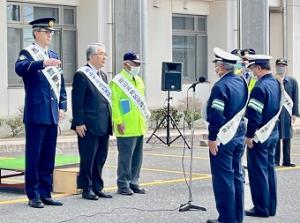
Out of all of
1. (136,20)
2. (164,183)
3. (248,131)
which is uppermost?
(136,20)

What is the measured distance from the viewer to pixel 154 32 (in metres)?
26.5

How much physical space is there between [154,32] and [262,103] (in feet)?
56.5

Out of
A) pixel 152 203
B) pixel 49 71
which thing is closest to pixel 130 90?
pixel 49 71

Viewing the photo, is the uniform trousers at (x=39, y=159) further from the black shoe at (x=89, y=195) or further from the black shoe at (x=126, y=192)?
the black shoe at (x=126, y=192)

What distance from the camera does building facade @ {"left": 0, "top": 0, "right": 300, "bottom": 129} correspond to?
23.2 m

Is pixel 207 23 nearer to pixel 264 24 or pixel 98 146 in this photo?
pixel 264 24

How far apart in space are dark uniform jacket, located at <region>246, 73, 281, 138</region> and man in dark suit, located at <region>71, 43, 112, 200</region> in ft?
7.25

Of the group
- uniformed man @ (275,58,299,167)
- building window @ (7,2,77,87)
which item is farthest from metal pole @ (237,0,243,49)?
uniformed man @ (275,58,299,167)

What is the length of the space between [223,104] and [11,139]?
12.8 metres

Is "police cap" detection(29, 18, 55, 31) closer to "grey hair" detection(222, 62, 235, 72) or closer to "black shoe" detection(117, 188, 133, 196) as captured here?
"grey hair" detection(222, 62, 235, 72)

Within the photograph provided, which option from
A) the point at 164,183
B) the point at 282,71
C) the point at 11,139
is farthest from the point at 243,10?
the point at 164,183

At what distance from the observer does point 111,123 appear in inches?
430

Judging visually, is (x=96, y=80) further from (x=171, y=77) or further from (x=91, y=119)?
(x=171, y=77)

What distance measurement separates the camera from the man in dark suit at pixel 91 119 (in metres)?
10.5
